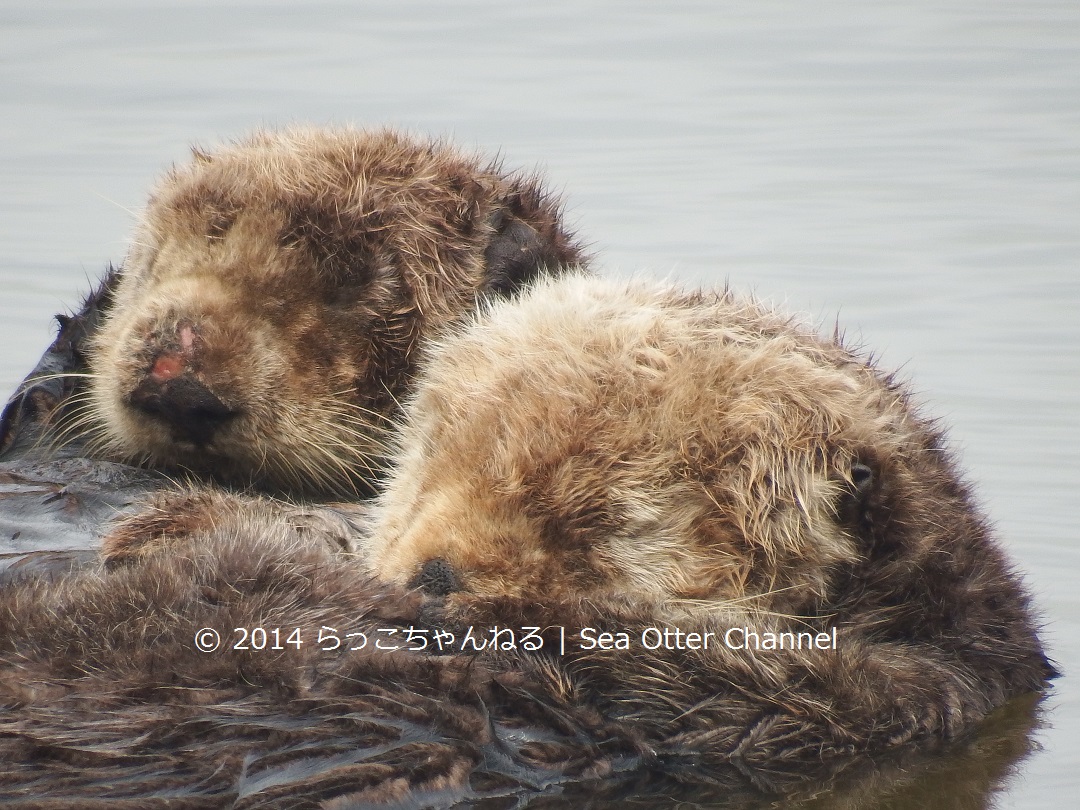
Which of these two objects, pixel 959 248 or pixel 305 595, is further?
pixel 959 248

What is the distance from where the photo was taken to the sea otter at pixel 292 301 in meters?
3.78

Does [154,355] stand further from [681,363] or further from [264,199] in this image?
[681,363]

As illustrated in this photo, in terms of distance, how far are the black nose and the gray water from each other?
31.0 inches

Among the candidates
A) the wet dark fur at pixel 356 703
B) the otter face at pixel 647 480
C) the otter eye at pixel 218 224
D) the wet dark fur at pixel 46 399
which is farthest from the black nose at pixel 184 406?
the otter face at pixel 647 480

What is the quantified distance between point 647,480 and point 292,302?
115 centimetres

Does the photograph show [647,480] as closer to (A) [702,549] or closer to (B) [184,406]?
(A) [702,549]

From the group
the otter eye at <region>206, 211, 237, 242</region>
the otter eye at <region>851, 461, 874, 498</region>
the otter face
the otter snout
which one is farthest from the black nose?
the otter eye at <region>851, 461, 874, 498</region>

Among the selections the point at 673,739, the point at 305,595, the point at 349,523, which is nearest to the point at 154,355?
the point at 349,523

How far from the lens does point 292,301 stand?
3.83 metres

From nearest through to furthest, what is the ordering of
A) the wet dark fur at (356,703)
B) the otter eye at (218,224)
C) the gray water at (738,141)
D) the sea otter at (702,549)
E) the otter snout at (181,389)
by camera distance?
the wet dark fur at (356,703), the sea otter at (702,549), the otter snout at (181,389), the otter eye at (218,224), the gray water at (738,141)

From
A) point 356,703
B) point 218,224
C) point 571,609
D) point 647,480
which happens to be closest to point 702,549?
point 647,480

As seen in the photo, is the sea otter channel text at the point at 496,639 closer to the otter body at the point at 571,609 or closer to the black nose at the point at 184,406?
the otter body at the point at 571,609

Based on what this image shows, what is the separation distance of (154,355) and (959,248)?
16.9 feet

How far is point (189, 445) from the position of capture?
392cm
